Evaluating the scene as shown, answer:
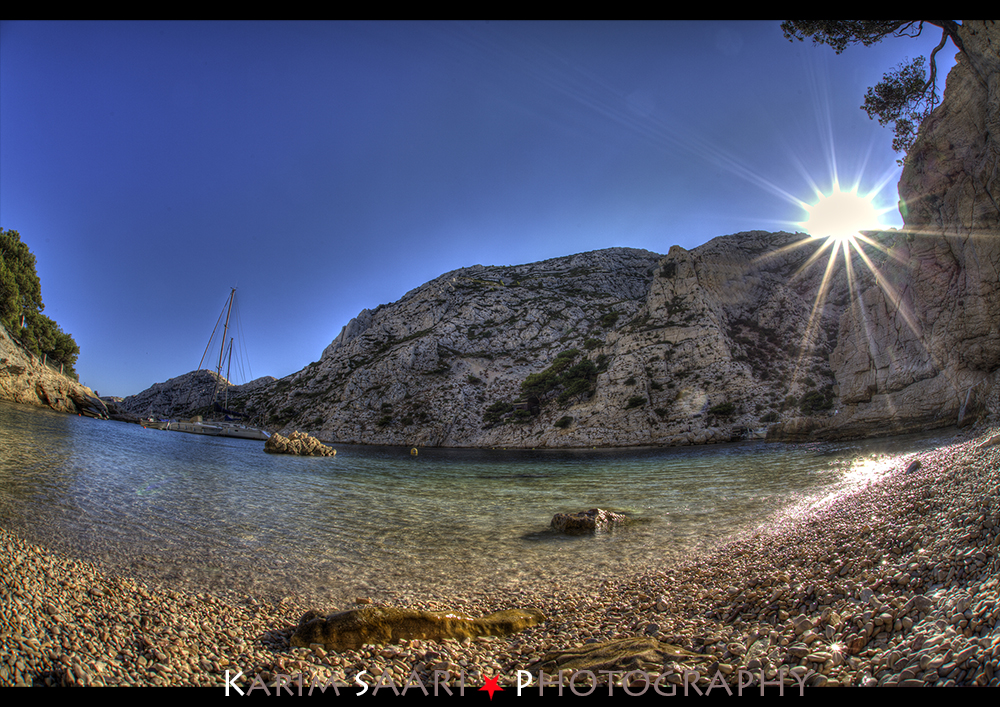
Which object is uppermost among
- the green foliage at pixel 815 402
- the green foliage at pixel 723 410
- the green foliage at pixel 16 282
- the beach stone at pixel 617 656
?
the green foliage at pixel 16 282

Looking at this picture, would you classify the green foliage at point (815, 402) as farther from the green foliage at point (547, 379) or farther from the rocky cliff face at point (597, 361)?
the green foliage at point (547, 379)

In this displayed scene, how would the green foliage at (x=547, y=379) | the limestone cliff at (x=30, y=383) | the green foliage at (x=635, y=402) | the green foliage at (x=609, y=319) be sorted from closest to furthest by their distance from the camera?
the limestone cliff at (x=30, y=383) < the green foliage at (x=635, y=402) < the green foliage at (x=547, y=379) < the green foliage at (x=609, y=319)

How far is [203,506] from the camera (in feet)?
42.4

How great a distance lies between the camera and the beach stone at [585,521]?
10.9m

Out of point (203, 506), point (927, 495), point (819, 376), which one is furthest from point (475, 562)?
point (819, 376)

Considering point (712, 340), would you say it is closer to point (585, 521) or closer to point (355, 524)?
point (585, 521)

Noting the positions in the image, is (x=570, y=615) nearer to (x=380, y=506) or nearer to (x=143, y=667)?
(x=143, y=667)

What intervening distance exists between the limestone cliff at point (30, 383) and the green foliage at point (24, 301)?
5609 millimetres

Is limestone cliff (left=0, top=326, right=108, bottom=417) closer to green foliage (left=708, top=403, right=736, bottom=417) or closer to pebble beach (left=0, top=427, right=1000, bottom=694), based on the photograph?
pebble beach (left=0, top=427, right=1000, bottom=694)

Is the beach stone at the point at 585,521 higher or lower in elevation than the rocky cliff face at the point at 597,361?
lower

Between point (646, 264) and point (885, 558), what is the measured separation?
14047 cm

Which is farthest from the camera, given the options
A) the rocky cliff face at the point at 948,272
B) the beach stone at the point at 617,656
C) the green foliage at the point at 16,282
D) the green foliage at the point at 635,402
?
the green foliage at the point at 635,402

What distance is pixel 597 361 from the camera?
7794 centimetres

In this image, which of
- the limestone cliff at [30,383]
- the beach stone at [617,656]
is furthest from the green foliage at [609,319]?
the limestone cliff at [30,383]
